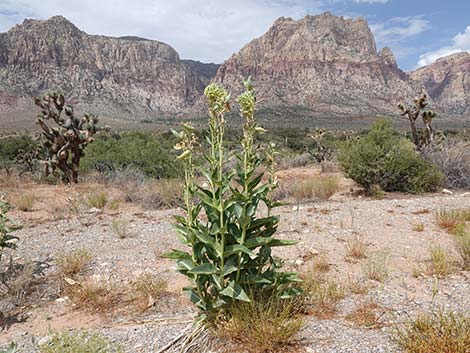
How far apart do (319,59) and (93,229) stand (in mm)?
151658

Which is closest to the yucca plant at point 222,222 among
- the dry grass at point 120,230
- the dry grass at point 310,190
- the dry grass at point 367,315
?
the dry grass at point 367,315

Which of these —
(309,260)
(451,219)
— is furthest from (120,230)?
(451,219)

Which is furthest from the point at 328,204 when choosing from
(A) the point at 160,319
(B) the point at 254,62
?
(B) the point at 254,62

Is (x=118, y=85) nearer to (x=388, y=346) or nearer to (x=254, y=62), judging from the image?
(x=254, y=62)

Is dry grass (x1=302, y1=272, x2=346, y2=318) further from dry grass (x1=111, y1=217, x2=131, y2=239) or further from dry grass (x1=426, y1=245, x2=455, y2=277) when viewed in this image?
dry grass (x1=111, y1=217, x2=131, y2=239)

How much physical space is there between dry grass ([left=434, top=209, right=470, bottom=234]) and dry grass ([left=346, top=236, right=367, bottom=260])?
186cm

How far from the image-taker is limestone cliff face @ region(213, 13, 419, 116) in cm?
10909

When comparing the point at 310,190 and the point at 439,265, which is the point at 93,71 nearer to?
the point at 310,190

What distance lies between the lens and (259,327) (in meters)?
2.84

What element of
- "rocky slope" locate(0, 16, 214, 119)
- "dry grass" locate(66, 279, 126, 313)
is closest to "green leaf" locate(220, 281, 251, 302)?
"dry grass" locate(66, 279, 126, 313)

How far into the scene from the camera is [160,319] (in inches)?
143

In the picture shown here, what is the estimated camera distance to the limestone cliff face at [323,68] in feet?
358

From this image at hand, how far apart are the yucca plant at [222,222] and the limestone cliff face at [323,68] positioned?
95257 mm

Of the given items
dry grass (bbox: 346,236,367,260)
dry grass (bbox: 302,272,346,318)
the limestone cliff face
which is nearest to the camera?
dry grass (bbox: 302,272,346,318)
